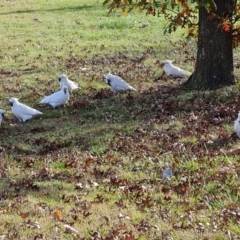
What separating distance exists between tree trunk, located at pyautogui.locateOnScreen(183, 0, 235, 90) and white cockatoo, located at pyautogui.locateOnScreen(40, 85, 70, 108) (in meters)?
2.34

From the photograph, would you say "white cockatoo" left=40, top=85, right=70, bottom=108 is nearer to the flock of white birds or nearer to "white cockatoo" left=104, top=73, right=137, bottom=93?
the flock of white birds

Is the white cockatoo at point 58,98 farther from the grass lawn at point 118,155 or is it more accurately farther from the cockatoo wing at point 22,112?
the cockatoo wing at point 22,112

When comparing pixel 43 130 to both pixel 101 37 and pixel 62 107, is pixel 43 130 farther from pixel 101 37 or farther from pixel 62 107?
pixel 101 37

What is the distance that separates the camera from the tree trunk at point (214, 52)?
11.4m

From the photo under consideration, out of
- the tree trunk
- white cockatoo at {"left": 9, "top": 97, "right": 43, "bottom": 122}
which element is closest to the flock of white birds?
white cockatoo at {"left": 9, "top": 97, "right": 43, "bottom": 122}

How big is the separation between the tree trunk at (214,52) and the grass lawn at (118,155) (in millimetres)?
343

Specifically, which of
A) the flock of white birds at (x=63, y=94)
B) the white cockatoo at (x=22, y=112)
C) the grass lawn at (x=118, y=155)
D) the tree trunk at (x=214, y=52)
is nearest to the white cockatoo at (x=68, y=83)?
the flock of white birds at (x=63, y=94)

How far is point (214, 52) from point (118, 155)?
405cm

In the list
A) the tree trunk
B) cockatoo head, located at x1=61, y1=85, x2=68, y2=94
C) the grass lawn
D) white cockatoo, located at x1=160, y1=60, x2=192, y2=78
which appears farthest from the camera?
white cockatoo, located at x1=160, y1=60, x2=192, y2=78

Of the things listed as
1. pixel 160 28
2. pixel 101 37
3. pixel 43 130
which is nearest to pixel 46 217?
pixel 43 130

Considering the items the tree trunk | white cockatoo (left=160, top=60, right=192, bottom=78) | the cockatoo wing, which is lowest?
the cockatoo wing

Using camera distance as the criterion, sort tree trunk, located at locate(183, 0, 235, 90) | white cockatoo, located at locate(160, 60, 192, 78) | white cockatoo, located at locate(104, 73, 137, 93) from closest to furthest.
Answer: tree trunk, located at locate(183, 0, 235, 90) → white cockatoo, located at locate(104, 73, 137, 93) → white cockatoo, located at locate(160, 60, 192, 78)

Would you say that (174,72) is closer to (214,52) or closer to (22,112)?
(214,52)

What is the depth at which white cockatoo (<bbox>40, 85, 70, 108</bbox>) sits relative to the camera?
37.3ft
